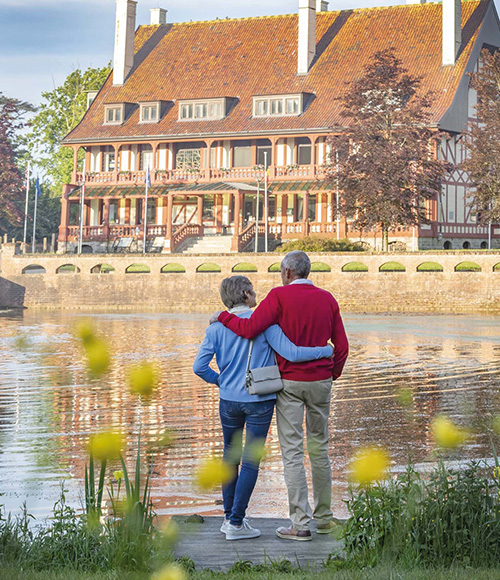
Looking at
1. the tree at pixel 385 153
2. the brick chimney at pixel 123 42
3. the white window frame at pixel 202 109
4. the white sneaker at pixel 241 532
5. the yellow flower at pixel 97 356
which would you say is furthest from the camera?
the brick chimney at pixel 123 42

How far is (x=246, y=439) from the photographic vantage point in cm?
719

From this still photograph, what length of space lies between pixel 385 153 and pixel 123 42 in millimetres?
24545

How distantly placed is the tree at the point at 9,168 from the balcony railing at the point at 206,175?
4.87 m

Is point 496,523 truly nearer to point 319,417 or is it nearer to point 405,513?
point 405,513

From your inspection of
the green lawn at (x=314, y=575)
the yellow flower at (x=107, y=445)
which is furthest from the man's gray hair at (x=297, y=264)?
the yellow flower at (x=107, y=445)

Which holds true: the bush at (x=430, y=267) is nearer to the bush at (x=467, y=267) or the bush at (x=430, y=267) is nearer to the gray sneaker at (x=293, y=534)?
the bush at (x=467, y=267)

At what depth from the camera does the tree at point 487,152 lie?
47.1 metres

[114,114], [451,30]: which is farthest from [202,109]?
[451,30]

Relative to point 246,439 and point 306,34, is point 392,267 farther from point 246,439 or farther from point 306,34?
point 246,439

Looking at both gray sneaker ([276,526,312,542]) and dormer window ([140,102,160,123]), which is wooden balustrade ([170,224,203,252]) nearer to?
dormer window ([140,102,160,123])

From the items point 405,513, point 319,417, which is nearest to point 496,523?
point 405,513

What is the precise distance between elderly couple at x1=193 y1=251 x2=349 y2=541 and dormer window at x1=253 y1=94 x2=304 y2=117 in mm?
52307

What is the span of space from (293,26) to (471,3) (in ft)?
34.1

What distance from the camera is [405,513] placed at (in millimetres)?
6113
